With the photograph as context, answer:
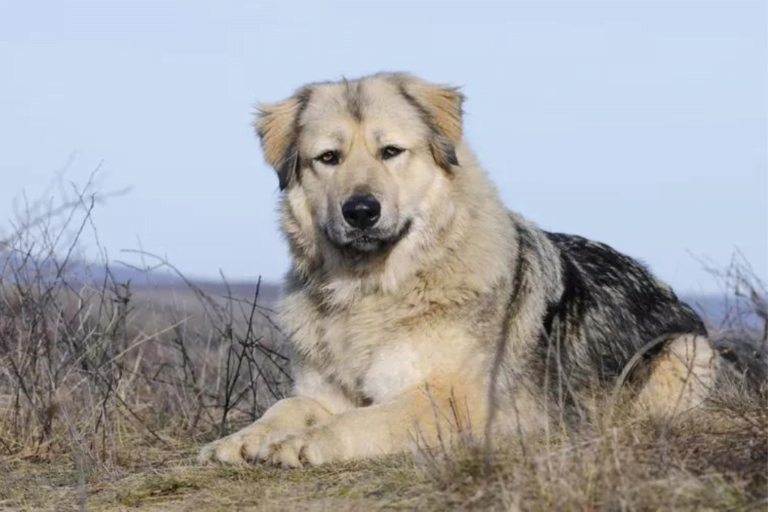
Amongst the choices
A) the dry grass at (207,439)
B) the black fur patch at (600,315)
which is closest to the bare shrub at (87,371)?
the dry grass at (207,439)

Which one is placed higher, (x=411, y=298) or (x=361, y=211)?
(x=361, y=211)

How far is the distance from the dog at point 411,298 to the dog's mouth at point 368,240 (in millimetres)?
12

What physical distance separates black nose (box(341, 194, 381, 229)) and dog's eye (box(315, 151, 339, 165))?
0.41 metres

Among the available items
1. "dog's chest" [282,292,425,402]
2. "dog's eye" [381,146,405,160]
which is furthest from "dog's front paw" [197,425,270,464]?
"dog's eye" [381,146,405,160]

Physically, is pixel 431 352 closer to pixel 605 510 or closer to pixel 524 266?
pixel 524 266

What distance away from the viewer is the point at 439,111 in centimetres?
676

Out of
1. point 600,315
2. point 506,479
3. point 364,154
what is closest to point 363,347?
point 364,154

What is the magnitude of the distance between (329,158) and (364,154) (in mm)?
227

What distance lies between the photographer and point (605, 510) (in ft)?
12.7

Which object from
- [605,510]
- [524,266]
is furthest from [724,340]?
[605,510]

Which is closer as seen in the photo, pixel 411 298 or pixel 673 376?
pixel 411 298

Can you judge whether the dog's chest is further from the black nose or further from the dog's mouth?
the black nose

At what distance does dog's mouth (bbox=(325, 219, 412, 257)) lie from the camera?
6.30 metres

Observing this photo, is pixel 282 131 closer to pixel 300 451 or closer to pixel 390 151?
pixel 390 151
